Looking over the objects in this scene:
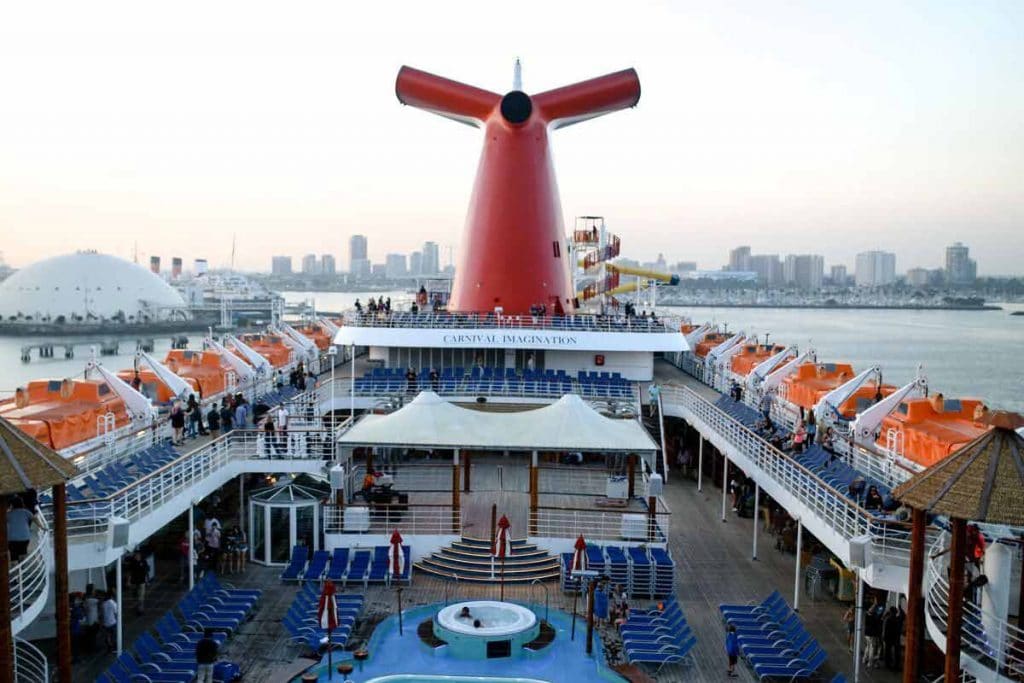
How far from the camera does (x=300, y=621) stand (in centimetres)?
1129

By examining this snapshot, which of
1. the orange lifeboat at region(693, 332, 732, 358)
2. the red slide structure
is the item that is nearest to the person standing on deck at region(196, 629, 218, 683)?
the red slide structure

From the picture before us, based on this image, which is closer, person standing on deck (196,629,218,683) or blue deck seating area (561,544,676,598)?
person standing on deck (196,629,218,683)

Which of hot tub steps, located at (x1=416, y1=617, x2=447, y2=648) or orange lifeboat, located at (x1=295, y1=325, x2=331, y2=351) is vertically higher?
orange lifeboat, located at (x1=295, y1=325, x2=331, y2=351)

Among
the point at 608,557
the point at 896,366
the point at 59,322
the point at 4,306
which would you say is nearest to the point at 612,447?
the point at 608,557

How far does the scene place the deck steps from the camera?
Answer: 13.4m

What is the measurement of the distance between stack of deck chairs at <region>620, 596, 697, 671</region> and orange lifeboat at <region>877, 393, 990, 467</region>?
5688 mm

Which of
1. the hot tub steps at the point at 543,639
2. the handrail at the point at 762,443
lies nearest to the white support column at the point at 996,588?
the handrail at the point at 762,443

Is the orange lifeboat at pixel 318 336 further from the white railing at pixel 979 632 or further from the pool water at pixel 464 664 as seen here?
the white railing at pixel 979 632

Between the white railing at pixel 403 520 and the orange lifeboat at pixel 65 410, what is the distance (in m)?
4.77

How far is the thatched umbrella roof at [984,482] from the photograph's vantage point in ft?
20.9

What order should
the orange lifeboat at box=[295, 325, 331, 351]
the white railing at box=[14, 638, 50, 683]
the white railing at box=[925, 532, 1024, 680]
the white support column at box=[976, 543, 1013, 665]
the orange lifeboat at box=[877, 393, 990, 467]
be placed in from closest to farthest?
the white railing at box=[925, 532, 1024, 680]
the white support column at box=[976, 543, 1013, 665]
the white railing at box=[14, 638, 50, 683]
the orange lifeboat at box=[877, 393, 990, 467]
the orange lifeboat at box=[295, 325, 331, 351]

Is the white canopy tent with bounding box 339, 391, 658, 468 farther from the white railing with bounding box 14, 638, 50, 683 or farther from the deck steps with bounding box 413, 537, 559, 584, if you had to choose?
the white railing with bounding box 14, 638, 50, 683

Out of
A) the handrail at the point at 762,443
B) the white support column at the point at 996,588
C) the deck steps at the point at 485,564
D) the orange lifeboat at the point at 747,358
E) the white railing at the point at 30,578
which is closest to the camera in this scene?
the white support column at the point at 996,588

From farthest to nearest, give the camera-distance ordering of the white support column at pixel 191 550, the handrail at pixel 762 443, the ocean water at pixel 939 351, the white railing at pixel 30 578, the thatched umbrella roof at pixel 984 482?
the ocean water at pixel 939 351 < the white support column at pixel 191 550 < the handrail at pixel 762 443 < the white railing at pixel 30 578 < the thatched umbrella roof at pixel 984 482
